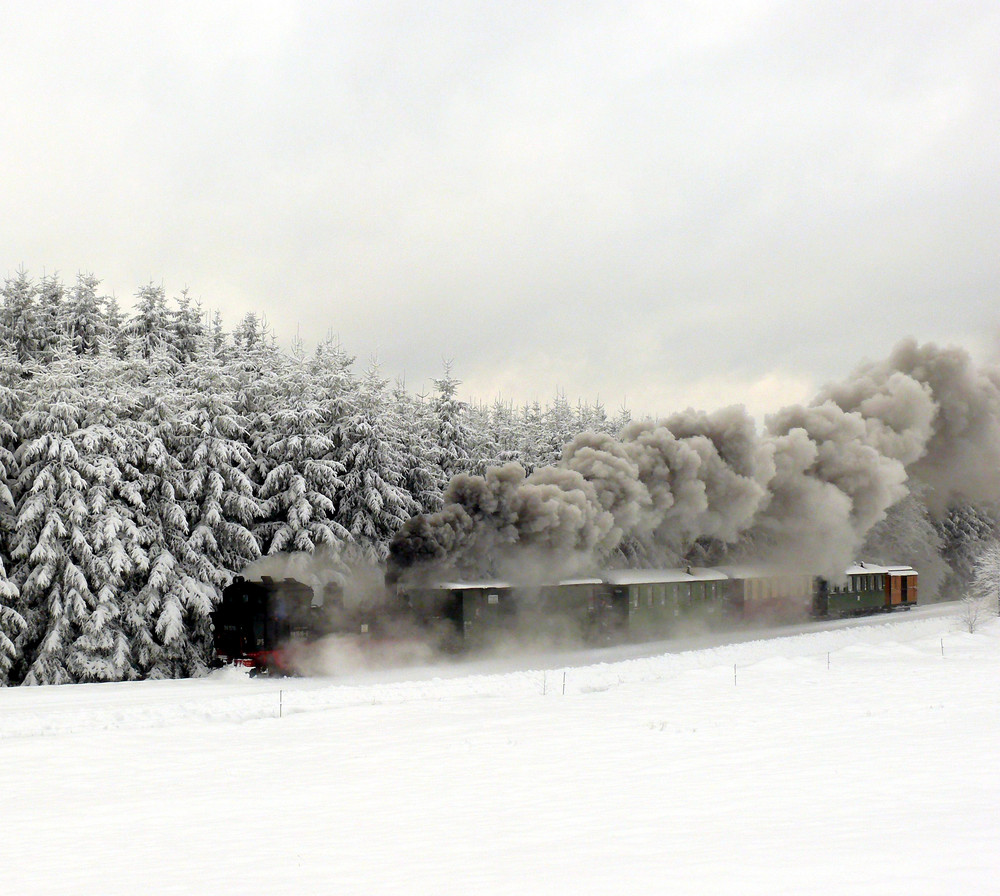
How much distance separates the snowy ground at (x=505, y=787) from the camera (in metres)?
8.31

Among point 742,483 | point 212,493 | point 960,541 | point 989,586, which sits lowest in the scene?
point 989,586

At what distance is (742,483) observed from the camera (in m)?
39.8

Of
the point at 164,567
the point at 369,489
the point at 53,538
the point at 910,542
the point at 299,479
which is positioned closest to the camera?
the point at 53,538

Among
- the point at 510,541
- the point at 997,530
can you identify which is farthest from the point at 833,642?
the point at 997,530

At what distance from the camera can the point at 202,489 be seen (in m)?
30.8

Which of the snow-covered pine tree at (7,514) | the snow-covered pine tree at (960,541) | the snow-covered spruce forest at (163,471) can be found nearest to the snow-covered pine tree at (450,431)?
the snow-covered spruce forest at (163,471)

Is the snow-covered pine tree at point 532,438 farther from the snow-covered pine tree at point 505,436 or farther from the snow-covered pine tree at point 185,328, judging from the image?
the snow-covered pine tree at point 185,328

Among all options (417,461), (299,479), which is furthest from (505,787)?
(417,461)

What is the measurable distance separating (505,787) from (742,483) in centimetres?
2944

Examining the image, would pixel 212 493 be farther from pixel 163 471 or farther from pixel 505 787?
pixel 505 787

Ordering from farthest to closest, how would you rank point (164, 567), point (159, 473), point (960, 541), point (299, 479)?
point (960, 541)
point (299, 479)
point (159, 473)
point (164, 567)

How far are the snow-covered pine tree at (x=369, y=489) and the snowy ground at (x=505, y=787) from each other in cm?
1070

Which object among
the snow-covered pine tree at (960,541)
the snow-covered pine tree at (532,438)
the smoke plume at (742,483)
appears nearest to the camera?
the smoke plume at (742,483)

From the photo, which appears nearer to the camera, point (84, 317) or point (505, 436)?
point (84, 317)
